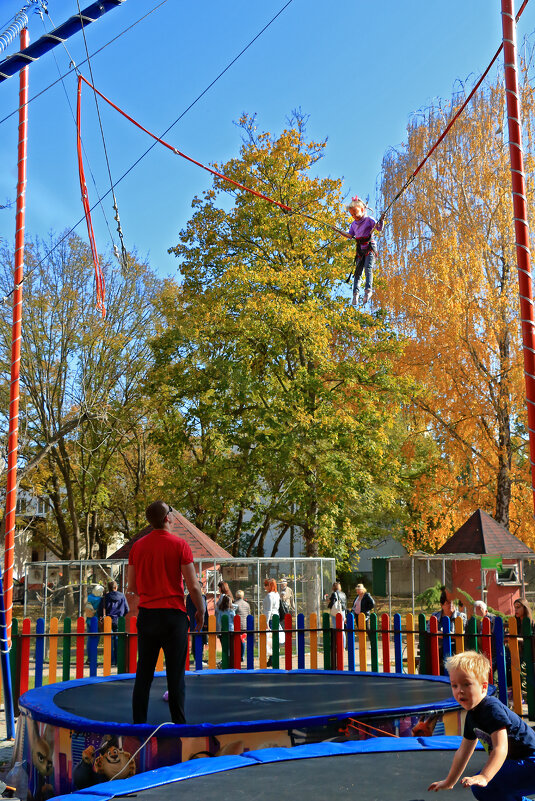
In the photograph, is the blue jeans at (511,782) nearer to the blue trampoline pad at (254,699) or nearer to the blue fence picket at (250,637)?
the blue trampoline pad at (254,699)

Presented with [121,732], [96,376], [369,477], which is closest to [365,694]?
[121,732]

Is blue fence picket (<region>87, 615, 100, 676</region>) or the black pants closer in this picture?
the black pants

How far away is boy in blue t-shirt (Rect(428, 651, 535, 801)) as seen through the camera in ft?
10.4

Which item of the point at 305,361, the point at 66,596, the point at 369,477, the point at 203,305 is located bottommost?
the point at 66,596

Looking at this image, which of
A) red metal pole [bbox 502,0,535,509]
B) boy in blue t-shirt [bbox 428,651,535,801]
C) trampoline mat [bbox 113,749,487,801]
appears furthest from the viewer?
red metal pole [bbox 502,0,535,509]

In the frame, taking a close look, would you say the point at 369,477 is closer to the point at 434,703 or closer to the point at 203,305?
the point at 203,305

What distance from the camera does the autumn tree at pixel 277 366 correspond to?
21391mm

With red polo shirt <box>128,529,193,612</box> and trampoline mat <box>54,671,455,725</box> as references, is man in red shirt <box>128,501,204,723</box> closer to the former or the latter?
red polo shirt <box>128,529,193,612</box>

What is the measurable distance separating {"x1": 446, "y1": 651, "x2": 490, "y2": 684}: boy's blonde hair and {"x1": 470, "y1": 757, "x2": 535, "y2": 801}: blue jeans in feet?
1.49

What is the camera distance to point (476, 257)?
18.4 m

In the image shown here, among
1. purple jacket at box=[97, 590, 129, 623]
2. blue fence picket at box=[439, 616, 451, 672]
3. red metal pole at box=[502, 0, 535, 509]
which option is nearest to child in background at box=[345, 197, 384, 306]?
red metal pole at box=[502, 0, 535, 509]

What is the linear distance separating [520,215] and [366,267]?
3789mm

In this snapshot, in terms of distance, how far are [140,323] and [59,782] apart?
21486mm

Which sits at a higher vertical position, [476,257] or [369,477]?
[476,257]
